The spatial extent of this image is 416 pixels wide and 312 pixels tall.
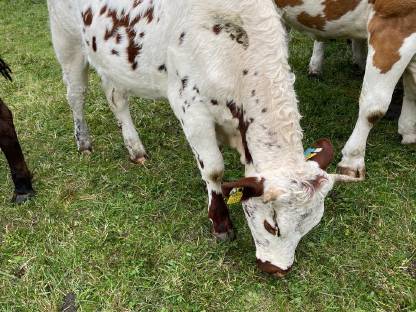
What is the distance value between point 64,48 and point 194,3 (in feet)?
6.11

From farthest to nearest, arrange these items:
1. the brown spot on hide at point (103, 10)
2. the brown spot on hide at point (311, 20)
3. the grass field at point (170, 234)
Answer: the brown spot on hide at point (311, 20)
the brown spot on hide at point (103, 10)
the grass field at point (170, 234)

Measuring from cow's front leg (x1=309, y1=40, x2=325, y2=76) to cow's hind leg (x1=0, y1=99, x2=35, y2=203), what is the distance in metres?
3.69

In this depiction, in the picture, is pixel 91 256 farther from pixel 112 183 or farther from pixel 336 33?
pixel 336 33

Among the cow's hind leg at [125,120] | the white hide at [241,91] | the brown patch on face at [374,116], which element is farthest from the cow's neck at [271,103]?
the cow's hind leg at [125,120]

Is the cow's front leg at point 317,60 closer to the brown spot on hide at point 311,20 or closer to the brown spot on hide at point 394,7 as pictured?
the brown spot on hide at point 311,20

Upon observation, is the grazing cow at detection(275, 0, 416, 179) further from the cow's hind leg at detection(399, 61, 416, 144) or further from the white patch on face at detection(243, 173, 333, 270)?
the white patch on face at detection(243, 173, 333, 270)

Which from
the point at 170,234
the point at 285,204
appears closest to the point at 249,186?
the point at 285,204

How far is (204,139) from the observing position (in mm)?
3477

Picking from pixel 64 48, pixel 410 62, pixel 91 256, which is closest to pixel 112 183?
pixel 91 256

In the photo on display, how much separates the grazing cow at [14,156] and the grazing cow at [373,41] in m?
2.59

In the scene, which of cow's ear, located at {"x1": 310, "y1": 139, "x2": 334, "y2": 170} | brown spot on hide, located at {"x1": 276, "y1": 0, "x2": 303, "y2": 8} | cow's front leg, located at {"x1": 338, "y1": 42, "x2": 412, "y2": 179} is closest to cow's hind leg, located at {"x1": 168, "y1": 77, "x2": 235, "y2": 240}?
cow's ear, located at {"x1": 310, "y1": 139, "x2": 334, "y2": 170}

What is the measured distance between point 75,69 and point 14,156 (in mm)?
1047

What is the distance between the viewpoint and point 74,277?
3.54 m

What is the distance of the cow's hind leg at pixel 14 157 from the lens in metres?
4.03
